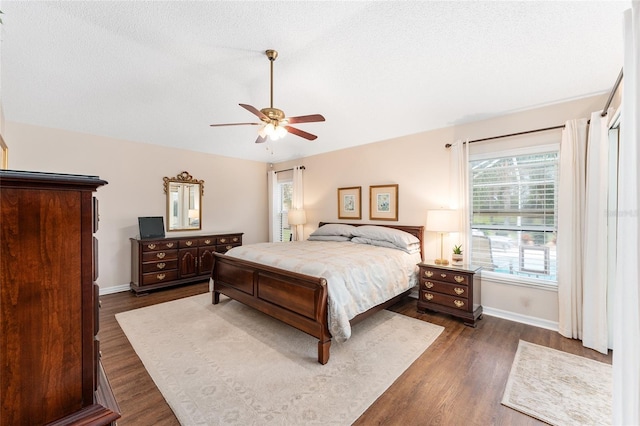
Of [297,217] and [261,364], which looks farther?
[297,217]

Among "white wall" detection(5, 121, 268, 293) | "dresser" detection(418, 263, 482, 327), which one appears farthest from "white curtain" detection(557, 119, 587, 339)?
"white wall" detection(5, 121, 268, 293)

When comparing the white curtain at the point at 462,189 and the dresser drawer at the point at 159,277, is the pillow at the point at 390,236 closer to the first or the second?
the white curtain at the point at 462,189

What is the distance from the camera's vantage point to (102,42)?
104 inches

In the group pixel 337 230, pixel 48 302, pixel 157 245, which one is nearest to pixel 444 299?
pixel 337 230

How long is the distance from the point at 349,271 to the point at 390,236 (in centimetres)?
142

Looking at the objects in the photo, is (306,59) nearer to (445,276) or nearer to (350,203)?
(350,203)

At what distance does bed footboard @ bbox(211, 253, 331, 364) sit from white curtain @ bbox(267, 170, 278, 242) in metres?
2.83

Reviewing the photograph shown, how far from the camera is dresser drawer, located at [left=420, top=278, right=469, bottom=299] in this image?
3.20 metres

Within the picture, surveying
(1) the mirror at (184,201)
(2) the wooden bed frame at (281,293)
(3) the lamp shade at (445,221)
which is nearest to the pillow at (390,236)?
(3) the lamp shade at (445,221)

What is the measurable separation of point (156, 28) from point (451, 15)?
263 cm

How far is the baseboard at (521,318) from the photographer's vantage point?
121 inches

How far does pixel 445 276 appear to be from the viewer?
3348mm

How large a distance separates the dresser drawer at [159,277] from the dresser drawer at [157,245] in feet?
1.30

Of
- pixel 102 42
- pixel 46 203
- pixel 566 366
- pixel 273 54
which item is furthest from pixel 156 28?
pixel 566 366
